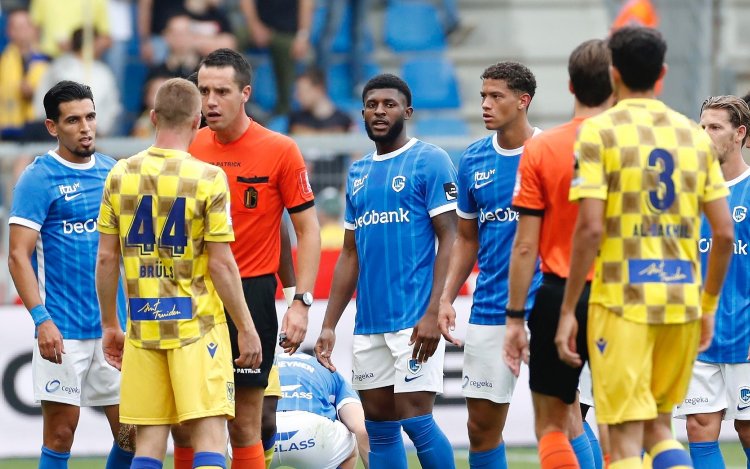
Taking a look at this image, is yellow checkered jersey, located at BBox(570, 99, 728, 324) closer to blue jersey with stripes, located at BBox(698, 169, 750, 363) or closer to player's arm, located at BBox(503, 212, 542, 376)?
player's arm, located at BBox(503, 212, 542, 376)

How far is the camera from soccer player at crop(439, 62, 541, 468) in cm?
726

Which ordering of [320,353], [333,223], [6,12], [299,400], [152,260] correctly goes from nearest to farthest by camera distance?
1. [152,260]
2. [320,353]
3. [299,400]
4. [333,223]
5. [6,12]

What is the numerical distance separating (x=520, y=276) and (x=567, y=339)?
0.43 m

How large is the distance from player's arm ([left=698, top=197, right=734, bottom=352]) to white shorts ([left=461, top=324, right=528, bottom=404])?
1.55m

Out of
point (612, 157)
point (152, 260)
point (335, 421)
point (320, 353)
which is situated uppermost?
point (612, 157)

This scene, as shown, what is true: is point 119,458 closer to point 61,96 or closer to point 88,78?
point 61,96

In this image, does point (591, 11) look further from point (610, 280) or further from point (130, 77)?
point (610, 280)

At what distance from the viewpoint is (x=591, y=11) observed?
56.1 ft

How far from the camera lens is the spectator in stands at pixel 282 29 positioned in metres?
15.2

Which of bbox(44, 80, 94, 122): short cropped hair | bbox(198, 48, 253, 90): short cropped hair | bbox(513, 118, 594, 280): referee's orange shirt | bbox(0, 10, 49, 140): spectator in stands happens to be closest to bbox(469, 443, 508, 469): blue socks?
bbox(513, 118, 594, 280): referee's orange shirt

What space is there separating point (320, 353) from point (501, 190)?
4.75 ft

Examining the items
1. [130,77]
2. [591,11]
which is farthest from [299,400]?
[591,11]

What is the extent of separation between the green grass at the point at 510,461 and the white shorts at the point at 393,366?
88.0 inches

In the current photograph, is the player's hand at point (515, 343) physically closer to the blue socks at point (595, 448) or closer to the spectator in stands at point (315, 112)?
the blue socks at point (595, 448)
